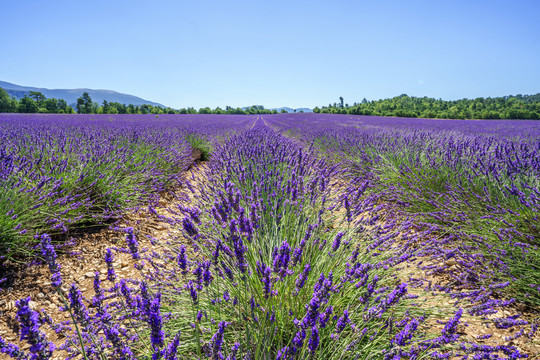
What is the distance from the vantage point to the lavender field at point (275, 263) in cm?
91

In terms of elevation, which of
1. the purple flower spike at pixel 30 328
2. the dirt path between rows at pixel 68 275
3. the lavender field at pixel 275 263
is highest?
the purple flower spike at pixel 30 328

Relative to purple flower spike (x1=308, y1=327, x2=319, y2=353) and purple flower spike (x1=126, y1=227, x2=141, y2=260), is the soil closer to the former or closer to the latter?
purple flower spike (x1=126, y1=227, x2=141, y2=260)

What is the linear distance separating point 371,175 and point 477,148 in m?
1.61

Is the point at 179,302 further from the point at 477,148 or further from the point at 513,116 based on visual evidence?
the point at 513,116

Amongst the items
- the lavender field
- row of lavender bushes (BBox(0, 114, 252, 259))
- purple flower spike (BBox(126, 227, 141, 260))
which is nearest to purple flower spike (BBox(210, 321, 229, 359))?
the lavender field

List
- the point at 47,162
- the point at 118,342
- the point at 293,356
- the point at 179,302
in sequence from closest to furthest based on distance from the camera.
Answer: the point at 118,342, the point at 293,356, the point at 179,302, the point at 47,162

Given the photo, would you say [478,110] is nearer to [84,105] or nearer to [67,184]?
[67,184]

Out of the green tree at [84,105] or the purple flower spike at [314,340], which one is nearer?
the purple flower spike at [314,340]

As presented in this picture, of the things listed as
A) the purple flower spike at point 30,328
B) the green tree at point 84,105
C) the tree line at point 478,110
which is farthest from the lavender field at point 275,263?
the green tree at point 84,105

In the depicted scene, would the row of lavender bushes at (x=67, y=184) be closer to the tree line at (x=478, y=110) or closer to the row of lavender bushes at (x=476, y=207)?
the row of lavender bushes at (x=476, y=207)

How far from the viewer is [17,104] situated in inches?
1454

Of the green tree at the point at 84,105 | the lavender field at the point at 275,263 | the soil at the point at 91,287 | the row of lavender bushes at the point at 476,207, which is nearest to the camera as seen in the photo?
the lavender field at the point at 275,263

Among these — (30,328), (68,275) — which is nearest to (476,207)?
(30,328)

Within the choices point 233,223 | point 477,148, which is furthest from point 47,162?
point 477,148
